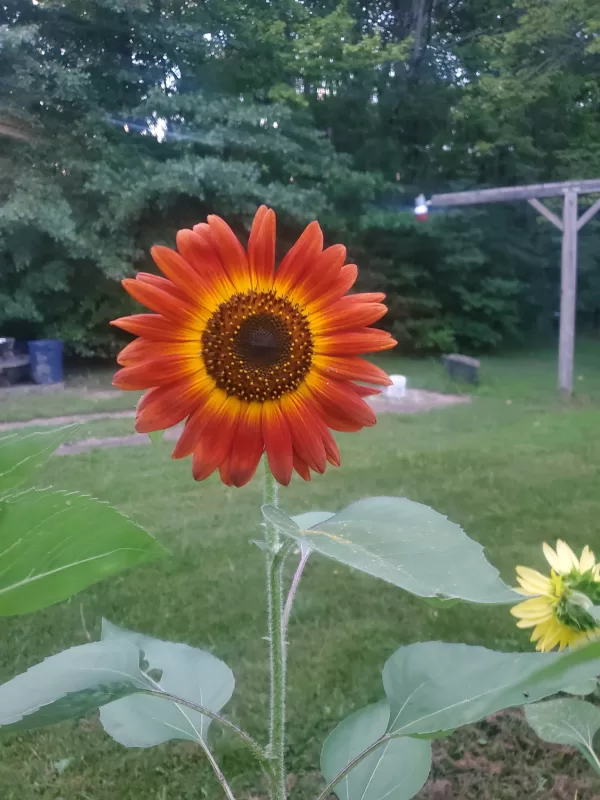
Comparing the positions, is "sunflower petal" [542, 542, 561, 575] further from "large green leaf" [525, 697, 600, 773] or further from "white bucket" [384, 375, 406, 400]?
"white bucket" [384, 375, 406, 400]

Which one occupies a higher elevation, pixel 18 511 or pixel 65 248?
pixel 65 248

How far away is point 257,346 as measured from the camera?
308 mm

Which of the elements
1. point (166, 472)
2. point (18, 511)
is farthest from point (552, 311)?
point (18, 511)

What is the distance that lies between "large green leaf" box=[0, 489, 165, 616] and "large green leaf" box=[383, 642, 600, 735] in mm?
130

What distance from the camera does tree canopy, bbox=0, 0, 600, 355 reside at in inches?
44.7

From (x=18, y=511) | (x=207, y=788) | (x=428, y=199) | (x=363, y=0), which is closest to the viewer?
(x=18, y=511)

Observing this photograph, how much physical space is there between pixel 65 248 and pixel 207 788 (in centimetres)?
104

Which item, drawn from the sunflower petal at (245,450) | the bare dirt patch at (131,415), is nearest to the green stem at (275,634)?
the sunflower petal at (245,450)

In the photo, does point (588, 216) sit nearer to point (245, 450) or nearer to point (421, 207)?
point (421, 207)

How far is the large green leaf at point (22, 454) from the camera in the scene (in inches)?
A: 9.7

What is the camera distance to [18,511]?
0.74ft

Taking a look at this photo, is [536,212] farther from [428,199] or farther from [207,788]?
[207,788]

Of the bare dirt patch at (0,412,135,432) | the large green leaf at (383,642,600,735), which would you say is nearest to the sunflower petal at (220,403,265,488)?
the large green leaf at (383,642,600,735)

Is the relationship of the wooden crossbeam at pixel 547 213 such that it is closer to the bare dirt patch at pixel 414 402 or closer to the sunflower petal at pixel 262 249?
the bare dirt patch at pixel 414 402
